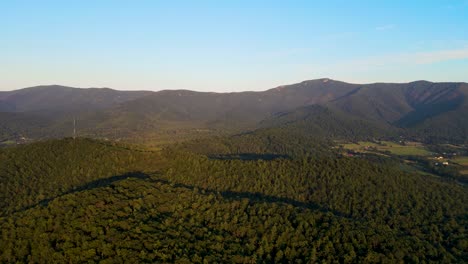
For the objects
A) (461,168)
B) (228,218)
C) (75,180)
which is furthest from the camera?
(461,168)

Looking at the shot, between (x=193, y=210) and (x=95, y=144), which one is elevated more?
(x=95, y=144)

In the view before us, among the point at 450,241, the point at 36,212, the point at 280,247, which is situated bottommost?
the point at 450,241

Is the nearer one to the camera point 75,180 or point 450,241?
point 450,241

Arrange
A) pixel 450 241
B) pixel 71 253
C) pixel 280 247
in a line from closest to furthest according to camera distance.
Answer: pixel 71 253 → pixel 280 247 → pixel 450 241

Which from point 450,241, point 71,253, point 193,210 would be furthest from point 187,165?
point 450,241

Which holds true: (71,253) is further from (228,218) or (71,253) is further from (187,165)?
(187,165)

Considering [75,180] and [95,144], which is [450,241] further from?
[95,144]

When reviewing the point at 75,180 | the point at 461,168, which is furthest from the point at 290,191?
the point at 461,168
